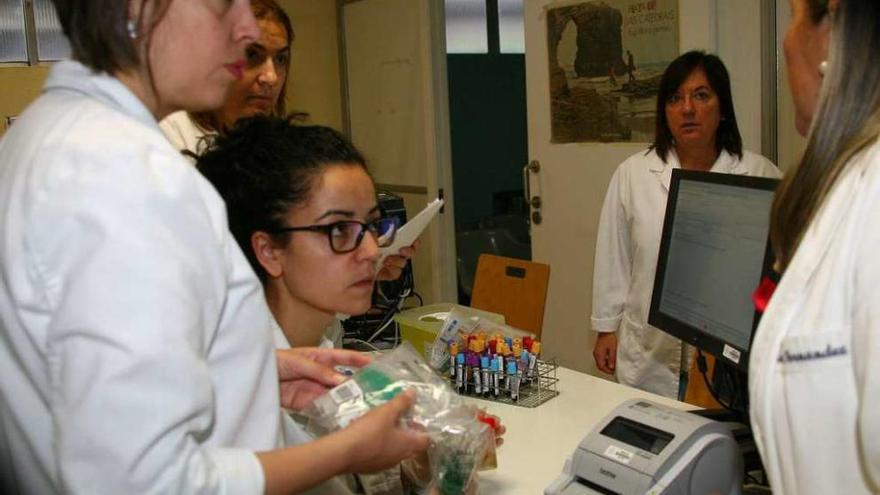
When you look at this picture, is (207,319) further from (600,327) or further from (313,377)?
(600,327)

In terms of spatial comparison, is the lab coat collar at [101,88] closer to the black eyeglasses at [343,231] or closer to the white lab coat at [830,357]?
the black eyeglasses at [343,231]

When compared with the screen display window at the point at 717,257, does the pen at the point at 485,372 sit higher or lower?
lower

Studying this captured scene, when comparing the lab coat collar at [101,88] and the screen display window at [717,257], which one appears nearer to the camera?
the lab coat collar at [101,88]

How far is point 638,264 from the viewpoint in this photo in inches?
103

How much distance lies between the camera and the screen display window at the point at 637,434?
1.22 m

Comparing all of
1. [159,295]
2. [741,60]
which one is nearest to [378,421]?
[159,295]

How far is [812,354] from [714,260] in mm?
711

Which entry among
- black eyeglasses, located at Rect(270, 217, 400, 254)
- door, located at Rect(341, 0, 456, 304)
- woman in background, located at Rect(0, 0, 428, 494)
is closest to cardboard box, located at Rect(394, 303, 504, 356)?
black eyeglasses, located at Rect(270, 217, 400, 254)

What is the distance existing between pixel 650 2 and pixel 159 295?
9.46 feet

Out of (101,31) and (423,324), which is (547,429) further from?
(101,31)

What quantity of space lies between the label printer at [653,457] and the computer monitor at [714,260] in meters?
0.21

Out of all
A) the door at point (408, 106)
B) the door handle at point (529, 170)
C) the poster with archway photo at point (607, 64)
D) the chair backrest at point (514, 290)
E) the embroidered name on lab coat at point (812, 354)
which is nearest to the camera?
the embroidered name on lab coat at point (812, 354)

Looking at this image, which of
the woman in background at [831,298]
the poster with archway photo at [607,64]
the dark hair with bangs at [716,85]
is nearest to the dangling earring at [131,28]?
the woman in background at [831,298]

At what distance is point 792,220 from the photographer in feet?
3.15
